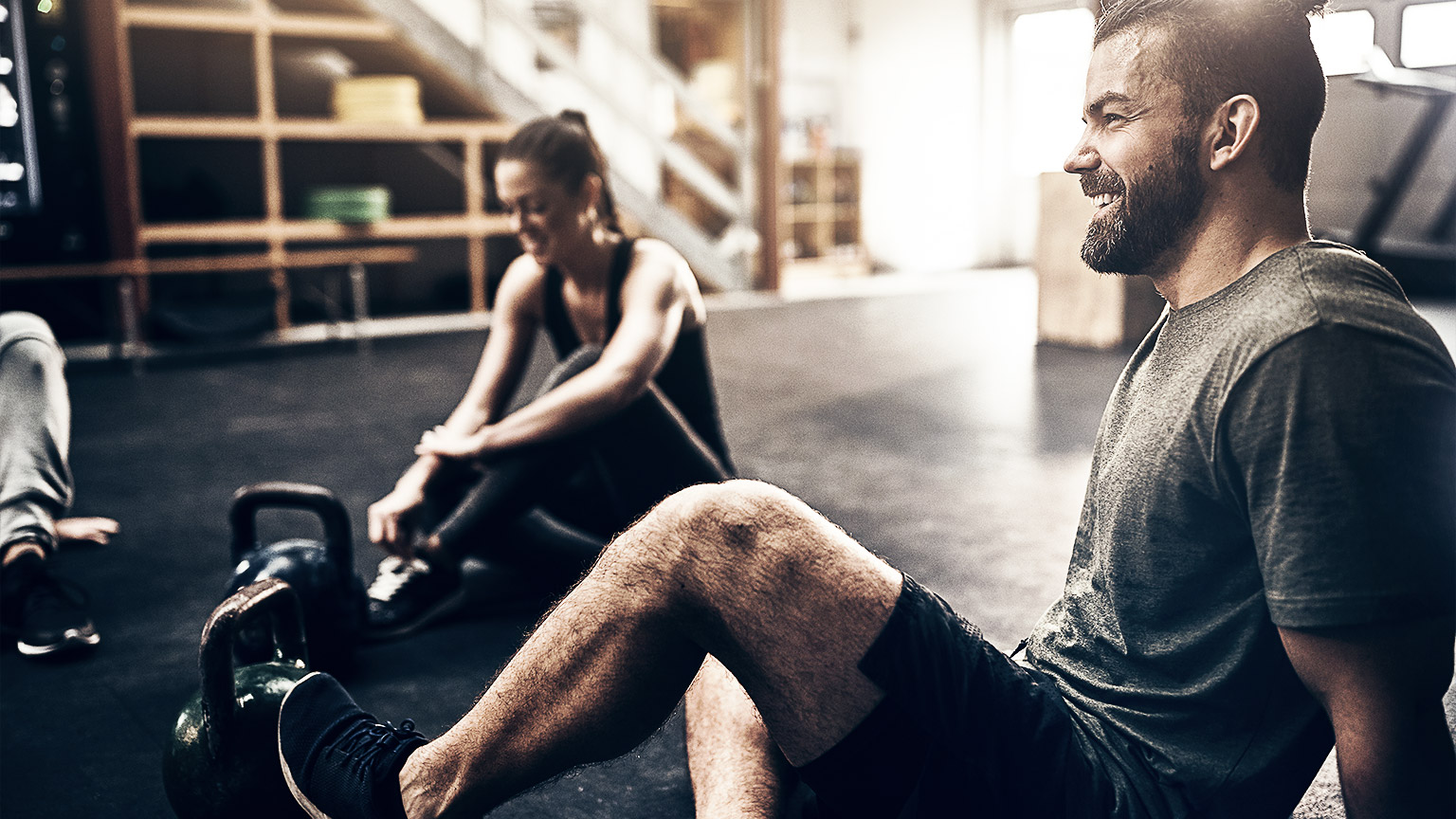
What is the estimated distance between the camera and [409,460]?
394cm

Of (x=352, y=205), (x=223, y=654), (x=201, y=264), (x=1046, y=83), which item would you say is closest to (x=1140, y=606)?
(x=223, y=654)

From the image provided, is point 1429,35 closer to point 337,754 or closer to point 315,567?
A: point 315,567

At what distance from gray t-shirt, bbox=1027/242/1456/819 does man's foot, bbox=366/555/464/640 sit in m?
1.50

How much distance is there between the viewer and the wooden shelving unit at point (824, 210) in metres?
11.3

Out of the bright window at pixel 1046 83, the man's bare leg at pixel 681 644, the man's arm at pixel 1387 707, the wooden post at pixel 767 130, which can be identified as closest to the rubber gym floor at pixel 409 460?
the man's bare leg at pixel 681 644

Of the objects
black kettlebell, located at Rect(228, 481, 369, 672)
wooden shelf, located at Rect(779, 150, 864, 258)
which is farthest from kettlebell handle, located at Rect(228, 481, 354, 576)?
wooden shelf, located at Rect(779, 150, 864, 258)

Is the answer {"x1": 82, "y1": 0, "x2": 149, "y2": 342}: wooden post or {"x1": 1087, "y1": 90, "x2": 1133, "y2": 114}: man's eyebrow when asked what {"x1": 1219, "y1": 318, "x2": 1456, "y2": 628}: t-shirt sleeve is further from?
{"x1": 82, "y1": 0, "x2": 149, "y2": 342}: wooden post

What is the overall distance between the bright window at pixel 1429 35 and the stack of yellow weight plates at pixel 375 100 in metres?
7.78

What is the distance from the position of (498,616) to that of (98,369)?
472cm

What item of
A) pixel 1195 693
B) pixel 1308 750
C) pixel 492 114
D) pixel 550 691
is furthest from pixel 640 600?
pixel 492 114

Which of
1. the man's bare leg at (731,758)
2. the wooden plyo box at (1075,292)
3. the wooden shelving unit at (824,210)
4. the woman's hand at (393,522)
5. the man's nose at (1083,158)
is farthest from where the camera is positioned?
the wooden shelving unit at (824,210)

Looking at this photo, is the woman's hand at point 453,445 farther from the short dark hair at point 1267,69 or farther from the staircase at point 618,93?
the staircase at point 618,93

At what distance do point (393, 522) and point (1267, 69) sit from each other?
65.2 inches

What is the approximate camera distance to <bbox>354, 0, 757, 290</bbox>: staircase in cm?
761
